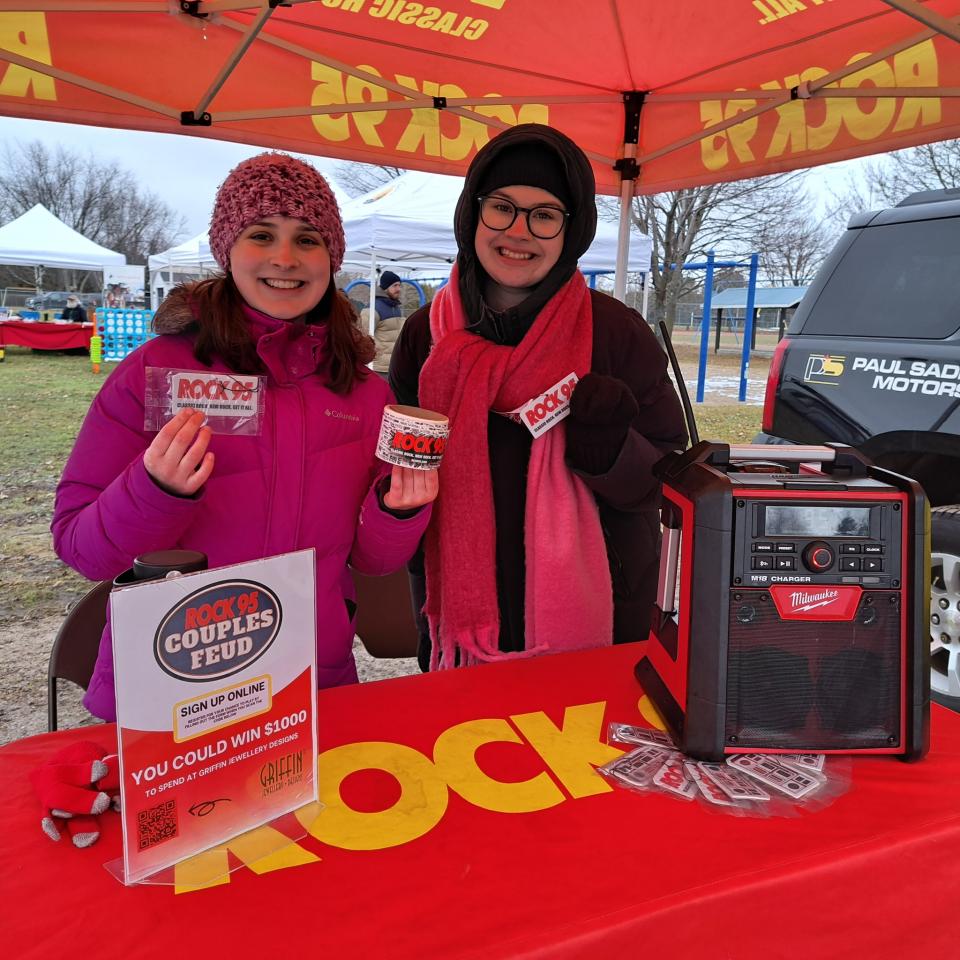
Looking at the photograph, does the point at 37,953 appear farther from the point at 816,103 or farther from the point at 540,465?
the point at 816,103

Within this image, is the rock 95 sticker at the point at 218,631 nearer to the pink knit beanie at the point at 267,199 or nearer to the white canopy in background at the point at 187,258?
the pink knit beanie at the point at 267,199

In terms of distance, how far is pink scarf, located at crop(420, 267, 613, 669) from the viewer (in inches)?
63.1

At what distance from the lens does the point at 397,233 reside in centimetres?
927

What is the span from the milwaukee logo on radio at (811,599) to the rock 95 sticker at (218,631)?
27.0 inches

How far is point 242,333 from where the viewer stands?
130 cm

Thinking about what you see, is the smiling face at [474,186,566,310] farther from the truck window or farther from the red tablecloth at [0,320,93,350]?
the red tablecloth at [0,320,93,350]

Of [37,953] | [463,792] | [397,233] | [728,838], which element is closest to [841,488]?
[728,838]

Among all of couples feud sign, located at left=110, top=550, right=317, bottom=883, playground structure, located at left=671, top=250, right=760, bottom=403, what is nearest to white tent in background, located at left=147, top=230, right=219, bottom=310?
playground structure, located at left=671, top=250, right=760, bottom=403

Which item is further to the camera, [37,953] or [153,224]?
[153,224]

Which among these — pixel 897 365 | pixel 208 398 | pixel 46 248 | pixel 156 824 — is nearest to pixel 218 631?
pixel 156 824

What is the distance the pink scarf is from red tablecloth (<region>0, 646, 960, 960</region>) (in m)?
0.52

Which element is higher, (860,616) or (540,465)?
(540,465)

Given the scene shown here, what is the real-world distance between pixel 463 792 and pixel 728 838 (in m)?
0.33

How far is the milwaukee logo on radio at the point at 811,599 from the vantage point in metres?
1.00
